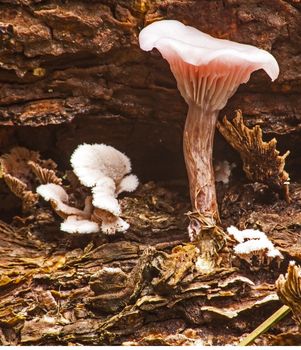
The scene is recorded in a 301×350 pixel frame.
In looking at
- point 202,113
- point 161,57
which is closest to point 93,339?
point 202,113

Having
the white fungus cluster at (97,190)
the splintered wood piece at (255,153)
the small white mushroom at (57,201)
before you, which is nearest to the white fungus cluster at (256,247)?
the splintered wood piece at (255,153)

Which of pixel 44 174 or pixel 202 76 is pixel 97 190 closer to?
pixel 44 174

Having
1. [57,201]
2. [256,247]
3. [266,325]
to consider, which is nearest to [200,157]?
[256,247]

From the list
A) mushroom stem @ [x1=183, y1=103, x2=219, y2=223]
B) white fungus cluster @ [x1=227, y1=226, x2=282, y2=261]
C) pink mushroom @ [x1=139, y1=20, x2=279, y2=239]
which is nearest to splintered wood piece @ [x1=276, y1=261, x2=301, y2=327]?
white fungus cluster @ [x1=227, y1=226, x2=282, y2=261]

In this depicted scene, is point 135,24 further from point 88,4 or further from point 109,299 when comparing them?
point 109,299

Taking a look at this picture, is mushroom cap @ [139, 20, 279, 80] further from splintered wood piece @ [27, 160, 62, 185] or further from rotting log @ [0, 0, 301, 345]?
splintered wood piece @ [27, 160, 62, 185]

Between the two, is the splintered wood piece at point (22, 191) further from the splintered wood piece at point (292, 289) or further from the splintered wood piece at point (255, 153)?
the splintered wood piece at point (292, 289)
